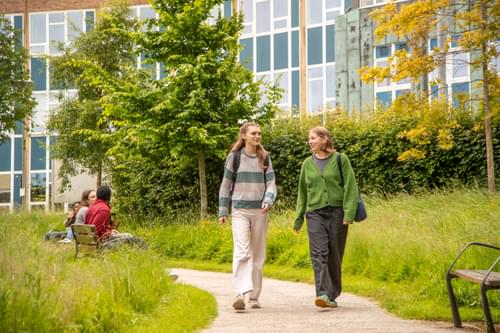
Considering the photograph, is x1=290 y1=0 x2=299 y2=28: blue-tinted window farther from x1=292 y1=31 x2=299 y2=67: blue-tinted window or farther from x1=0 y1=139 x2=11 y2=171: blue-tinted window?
x1=0 y1=139 x2=11 y2=171: blue-tinted window

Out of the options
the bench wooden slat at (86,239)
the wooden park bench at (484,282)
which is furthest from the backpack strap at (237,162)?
the bench wooden slat at (86,239)

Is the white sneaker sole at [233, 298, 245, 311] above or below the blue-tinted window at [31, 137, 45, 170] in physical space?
below

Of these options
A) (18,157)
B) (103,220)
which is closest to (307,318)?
(103,220)

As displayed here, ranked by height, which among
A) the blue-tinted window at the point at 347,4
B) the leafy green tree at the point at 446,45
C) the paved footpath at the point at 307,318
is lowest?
the paved footpath at the point at 307,318

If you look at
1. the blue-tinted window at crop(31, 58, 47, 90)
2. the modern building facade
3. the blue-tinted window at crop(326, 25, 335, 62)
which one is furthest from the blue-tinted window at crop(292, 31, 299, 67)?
the blue-tinted window at crop(31, 58, 47, 90)

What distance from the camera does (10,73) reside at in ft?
123

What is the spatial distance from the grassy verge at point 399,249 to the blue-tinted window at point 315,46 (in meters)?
24.5

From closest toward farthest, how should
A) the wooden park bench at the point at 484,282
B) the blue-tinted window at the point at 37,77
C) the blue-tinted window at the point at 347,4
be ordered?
the wooden park bench at the point at 484,282, the blue-tinted window at the point at 347,4, the blue-tinted window at the point at 37,77

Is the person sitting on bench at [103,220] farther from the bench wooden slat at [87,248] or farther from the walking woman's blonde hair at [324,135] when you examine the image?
the walking woman's blonde hair at [324,135]

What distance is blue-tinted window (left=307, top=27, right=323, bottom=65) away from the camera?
44.7 meters

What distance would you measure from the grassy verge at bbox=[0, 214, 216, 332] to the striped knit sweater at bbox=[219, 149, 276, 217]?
1.23m

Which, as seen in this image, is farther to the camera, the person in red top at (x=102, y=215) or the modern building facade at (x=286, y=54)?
the modern building facade at (x=286, y=54)

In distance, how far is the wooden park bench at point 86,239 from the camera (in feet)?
42.8

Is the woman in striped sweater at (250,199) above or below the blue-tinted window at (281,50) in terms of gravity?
below
